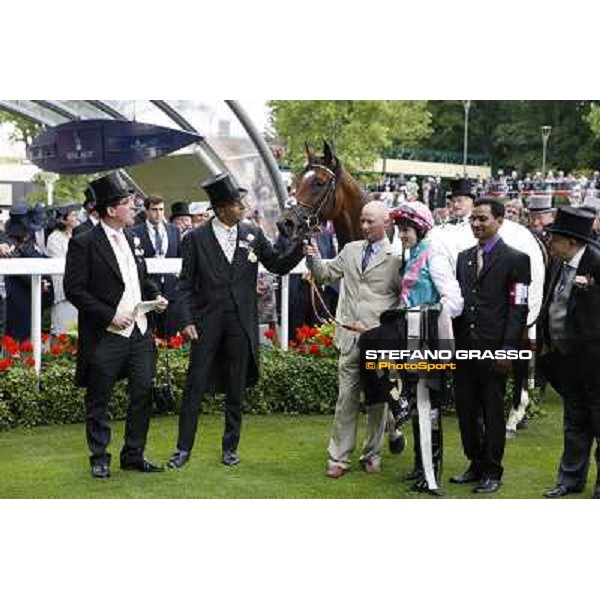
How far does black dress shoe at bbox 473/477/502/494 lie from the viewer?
6332 millimetres

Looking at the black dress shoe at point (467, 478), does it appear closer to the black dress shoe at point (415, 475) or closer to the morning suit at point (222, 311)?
the black dress shoe at point (415, 475)

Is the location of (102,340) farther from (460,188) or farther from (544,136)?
(544,136)

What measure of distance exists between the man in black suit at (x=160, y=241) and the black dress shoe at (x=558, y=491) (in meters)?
4.66

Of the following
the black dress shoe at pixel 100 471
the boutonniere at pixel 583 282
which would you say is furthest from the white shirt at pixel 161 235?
the boutonniere at pixel 583 282

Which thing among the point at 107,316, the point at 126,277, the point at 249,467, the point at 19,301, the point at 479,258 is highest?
the point at 479,258

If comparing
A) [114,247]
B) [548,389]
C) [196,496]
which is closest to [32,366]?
[114,247]

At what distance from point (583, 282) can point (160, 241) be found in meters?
5.37

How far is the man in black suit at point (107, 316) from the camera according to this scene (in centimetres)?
657

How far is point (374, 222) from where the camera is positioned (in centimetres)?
655

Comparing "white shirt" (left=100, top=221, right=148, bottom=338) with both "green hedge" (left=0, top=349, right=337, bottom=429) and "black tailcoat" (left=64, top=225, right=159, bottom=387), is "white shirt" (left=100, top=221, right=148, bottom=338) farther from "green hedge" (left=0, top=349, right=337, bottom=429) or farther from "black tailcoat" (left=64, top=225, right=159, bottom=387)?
"green hedge" (left=0, top=349, right=337, bottom=429)

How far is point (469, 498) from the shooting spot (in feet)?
20.3

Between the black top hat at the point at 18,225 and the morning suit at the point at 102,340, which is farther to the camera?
the black top hat at the point at 18,225

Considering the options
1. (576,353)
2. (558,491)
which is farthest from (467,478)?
(576,353)

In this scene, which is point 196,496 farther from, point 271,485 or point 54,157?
point 54,157
